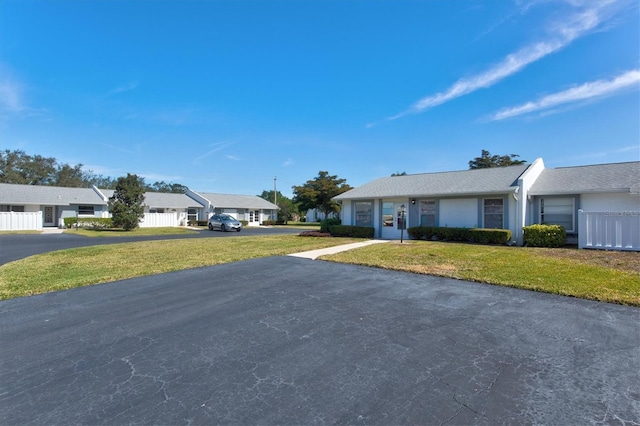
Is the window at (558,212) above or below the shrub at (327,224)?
above

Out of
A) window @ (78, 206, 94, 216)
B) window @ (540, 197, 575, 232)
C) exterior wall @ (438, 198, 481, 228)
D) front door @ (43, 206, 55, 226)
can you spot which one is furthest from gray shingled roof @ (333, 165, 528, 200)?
front door @ (43, 206, 55, 226)

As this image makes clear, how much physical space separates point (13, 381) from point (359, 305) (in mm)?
4226

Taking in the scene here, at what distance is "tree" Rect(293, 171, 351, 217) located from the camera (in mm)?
42406

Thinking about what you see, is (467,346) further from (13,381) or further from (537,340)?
(13,381)

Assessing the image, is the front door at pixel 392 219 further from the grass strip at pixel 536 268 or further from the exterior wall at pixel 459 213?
the grass strip at pixel 536 268

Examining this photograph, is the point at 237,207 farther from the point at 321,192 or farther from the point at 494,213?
the point at 494,213

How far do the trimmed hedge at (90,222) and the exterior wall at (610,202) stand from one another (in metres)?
35.2

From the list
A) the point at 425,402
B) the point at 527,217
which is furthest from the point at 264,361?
the point at 527,217

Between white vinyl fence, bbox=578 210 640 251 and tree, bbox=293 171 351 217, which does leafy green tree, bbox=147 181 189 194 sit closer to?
tree, bbox=293 171 351 217

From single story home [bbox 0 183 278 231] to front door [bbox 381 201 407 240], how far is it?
2484 centimetres

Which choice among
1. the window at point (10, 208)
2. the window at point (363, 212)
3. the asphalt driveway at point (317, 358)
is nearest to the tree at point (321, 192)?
the window at point (363, 212)

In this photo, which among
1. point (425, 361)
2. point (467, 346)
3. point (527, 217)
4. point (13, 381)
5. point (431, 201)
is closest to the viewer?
point (13, 381)

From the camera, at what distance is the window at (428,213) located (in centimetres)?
1797

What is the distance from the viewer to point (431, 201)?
711 inches
